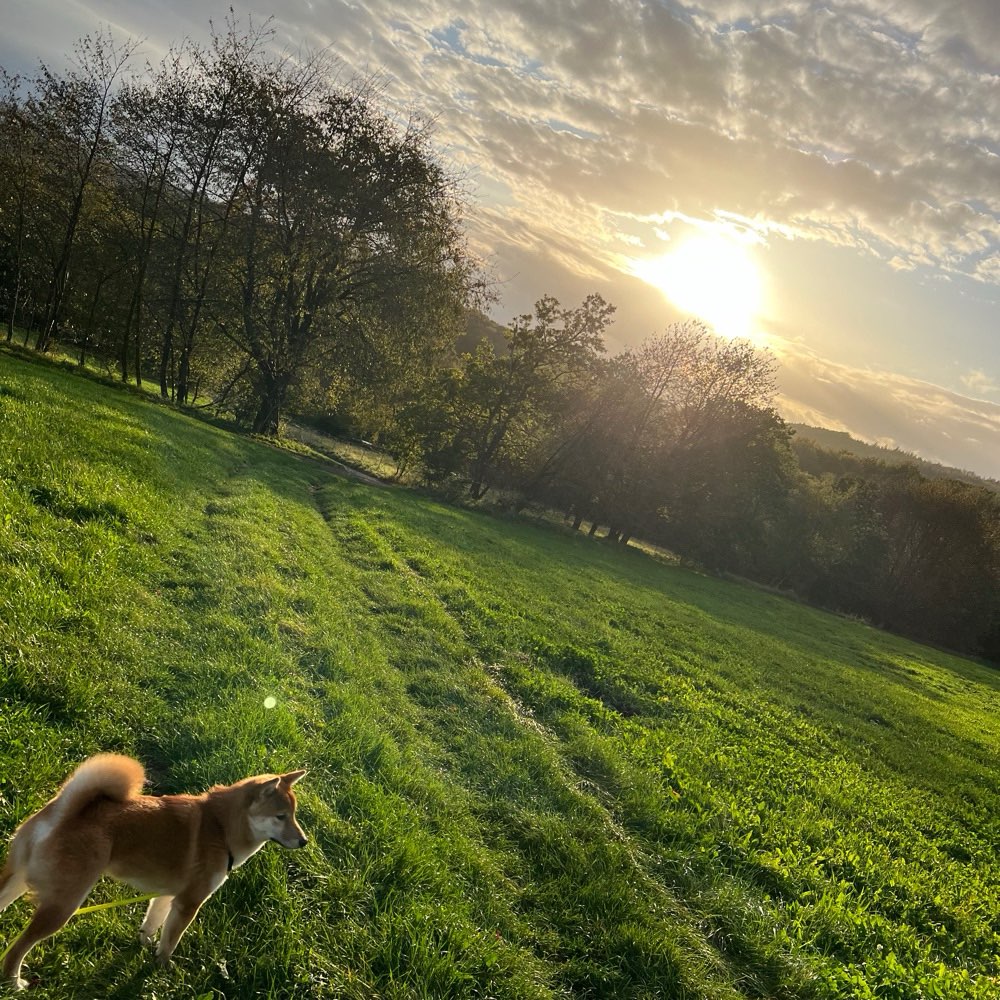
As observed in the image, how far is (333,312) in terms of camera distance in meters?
39.1

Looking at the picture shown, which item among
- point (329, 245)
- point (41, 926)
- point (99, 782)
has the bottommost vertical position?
point (41, 926)

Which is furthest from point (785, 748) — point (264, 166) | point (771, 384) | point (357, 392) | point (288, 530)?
point (771, 384)

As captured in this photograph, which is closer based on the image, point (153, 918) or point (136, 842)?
point (136, 842)

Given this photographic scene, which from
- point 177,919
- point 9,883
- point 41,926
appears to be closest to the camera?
point 41,926

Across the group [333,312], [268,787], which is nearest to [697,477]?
[333,312]

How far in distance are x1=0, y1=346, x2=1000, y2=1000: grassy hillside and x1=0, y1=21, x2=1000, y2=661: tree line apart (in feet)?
72.1

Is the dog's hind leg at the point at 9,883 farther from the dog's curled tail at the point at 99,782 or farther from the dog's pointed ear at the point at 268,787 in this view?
the dog's pointed ear at the point at 268,787

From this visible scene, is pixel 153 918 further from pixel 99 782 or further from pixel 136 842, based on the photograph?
pixel 99 782

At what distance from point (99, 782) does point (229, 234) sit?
3891cm

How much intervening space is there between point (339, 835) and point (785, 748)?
11.8 metres

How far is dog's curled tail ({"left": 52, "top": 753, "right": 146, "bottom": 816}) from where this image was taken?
10.8 ft

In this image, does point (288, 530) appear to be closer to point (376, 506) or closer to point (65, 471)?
point (65, 471)

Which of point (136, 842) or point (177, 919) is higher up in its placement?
point (136, 842)

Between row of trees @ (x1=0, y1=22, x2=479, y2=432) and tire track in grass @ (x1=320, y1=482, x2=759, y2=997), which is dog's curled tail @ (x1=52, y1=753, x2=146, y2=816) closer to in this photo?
tire track in grass @ (x1=320, y1=482, x2=759, y2=997)
